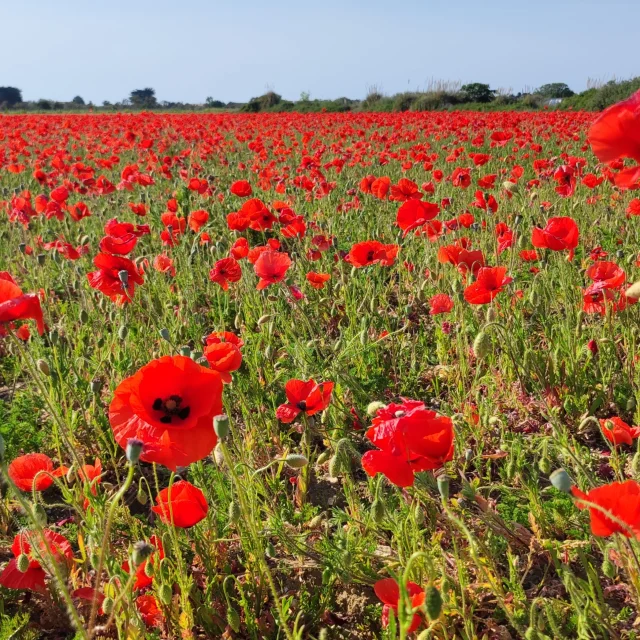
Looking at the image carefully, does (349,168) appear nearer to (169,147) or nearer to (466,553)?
(169,147)

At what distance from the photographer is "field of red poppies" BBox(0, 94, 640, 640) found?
144 cm

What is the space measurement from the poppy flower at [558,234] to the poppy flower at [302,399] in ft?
3.74

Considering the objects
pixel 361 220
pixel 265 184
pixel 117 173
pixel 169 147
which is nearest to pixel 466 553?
pixel 361 220

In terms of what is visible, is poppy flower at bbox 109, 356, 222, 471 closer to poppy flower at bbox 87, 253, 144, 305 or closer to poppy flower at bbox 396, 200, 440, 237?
poppy flower at bbox 87, 253, 144, 305

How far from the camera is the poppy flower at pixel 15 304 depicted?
1511 mm

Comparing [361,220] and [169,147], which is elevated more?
[169,147]

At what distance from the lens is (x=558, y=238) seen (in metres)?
2.57

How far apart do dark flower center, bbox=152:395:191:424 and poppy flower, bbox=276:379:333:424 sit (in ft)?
2.18

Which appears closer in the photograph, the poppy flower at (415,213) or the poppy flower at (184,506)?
the poppy flower at (184,506)

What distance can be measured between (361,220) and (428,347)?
2647mm

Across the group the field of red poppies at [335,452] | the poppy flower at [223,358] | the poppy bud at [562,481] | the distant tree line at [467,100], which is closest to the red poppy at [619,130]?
the field of red poppies at [335,452]

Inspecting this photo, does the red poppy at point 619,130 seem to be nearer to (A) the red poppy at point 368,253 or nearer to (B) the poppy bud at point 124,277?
(B) the poppy bud at point 124,277

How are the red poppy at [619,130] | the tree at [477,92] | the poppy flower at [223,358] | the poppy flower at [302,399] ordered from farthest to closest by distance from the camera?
the tree at [477,92]
the poppy flower at [302,399]
the poppy flower at [223,358]
the red poppy at [619,130]

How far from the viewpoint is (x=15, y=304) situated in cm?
151
